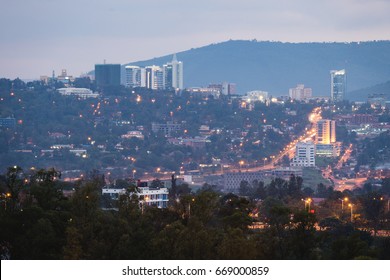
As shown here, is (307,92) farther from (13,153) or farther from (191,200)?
(191,200)

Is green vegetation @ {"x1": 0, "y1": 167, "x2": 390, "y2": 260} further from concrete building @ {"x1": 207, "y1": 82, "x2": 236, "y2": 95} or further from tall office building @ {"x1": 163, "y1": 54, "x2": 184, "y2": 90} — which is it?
tall office building @ {"x1": 163, "y1": 54, "x2": 184, "y2": 90}

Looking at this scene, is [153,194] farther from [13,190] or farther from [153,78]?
[153,78]

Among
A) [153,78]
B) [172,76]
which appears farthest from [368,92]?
[153,78]

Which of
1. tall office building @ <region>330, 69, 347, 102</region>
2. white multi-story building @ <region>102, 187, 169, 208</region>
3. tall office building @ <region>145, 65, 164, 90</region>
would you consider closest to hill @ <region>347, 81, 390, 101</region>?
tall office building @ <region>330, 69, 347, 102</region>

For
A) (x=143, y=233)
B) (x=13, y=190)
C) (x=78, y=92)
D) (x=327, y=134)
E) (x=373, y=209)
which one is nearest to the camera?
(x=143, y=233)

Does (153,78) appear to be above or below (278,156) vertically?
above

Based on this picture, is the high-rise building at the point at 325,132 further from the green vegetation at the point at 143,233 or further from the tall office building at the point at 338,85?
the green vegetation at the point at 143,233
